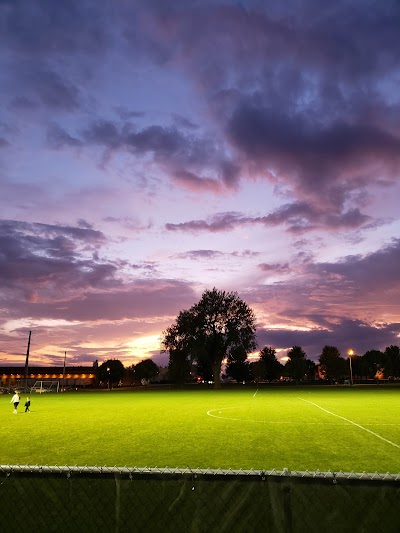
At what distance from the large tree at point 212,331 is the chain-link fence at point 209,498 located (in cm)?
7633

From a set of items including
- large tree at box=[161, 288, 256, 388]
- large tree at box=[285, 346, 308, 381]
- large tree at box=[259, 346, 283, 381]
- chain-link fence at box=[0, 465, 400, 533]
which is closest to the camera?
chain-link fence at box=[0, 465, 400, 533]

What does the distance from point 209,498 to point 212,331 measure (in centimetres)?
7905

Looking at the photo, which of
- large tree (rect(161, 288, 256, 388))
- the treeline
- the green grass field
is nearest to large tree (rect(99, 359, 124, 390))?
the treeline

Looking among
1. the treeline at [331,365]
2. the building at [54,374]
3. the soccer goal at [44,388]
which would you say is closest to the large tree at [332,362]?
the treeline at [331,365]

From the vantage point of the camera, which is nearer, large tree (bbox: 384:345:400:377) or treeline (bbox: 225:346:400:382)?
large tree (bbox: 384:345:400:377)

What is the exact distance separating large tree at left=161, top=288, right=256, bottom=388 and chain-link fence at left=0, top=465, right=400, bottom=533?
76335 mm

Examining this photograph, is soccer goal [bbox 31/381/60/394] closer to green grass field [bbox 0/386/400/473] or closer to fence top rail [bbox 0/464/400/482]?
green grass field [bbox 0/386/400/473]

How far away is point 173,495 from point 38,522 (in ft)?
5.66

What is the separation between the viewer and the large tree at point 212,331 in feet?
264

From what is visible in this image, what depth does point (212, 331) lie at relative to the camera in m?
82.3

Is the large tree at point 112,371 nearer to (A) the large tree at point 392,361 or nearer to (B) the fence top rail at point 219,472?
(A) the large tree at point 392,361

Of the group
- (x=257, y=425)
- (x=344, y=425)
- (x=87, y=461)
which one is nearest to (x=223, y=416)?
(x=257, y=425)

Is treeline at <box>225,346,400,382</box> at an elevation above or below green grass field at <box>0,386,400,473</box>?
above

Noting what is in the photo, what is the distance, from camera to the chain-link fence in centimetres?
381
